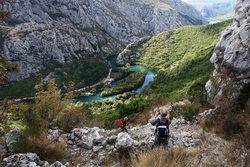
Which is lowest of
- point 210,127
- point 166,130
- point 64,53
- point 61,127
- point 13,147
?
point 64,53

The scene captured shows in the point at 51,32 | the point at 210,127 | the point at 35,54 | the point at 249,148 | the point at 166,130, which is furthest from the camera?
the point at 51,32

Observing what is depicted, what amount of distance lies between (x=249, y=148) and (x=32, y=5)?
201234 mm

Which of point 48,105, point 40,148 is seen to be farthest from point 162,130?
point 48,105

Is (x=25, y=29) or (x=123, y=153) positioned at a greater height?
(x=123, y=153)

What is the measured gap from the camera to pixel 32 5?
615ft

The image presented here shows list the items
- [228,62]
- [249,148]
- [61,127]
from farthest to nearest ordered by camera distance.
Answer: [228,62]
[61,127]
[249,148]

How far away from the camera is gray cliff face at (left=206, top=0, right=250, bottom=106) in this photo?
20078mm

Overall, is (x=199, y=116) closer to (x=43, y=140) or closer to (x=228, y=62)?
(x=228, y=62)

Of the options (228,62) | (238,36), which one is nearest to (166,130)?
(228,62)

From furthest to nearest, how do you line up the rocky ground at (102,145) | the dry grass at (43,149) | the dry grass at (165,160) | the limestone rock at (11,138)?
the limestone rock at (11,138), the dry grass at (43,149), the rocky ground at (102,145), the dry grass at (165,160)

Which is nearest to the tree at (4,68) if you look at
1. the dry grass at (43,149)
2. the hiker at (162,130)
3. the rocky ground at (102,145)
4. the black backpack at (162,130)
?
the rocky ground at (102,145)

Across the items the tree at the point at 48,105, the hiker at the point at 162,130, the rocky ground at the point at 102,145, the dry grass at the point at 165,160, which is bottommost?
the tree at the point at 48,105

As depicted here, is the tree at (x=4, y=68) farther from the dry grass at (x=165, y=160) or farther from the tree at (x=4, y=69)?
the dry grass at (x=165, y=160)

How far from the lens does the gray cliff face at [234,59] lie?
20078mm
